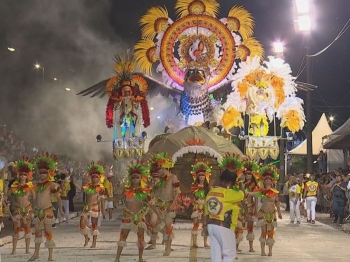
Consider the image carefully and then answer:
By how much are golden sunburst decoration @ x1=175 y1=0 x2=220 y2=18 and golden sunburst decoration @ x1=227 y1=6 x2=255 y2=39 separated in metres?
0.70

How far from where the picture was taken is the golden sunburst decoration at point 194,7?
79.3 ft

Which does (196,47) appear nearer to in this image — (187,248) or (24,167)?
(187,248)

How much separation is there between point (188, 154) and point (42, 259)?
11090mm

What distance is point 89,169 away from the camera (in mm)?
14930

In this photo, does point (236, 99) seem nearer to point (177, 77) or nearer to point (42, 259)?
point (177, 77)

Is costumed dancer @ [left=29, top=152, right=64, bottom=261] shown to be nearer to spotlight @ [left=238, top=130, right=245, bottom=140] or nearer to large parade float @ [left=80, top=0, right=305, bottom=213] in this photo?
large parade float @ [left=80, top=0, right=305, bottom=213]

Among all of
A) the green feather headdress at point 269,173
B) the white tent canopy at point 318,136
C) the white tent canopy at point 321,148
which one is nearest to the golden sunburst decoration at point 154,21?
the green feather headdress at point 269,173

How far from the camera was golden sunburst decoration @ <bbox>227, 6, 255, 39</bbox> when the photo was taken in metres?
24.2

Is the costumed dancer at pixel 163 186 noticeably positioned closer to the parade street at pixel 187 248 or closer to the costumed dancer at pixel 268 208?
the parade street at pixel 187 248

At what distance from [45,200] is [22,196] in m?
0.85

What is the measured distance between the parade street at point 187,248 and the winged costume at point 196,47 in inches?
216

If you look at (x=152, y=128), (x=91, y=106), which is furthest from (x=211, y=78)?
(x=152, y=128)

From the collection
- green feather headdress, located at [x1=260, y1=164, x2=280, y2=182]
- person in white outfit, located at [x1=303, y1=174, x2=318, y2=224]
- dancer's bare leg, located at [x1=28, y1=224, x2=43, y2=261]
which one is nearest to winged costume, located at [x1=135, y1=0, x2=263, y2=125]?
person in white outfit, located at [x1=303, y1=174, x2=318, y2=224]

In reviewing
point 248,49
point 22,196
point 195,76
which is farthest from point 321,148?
point 22,196
